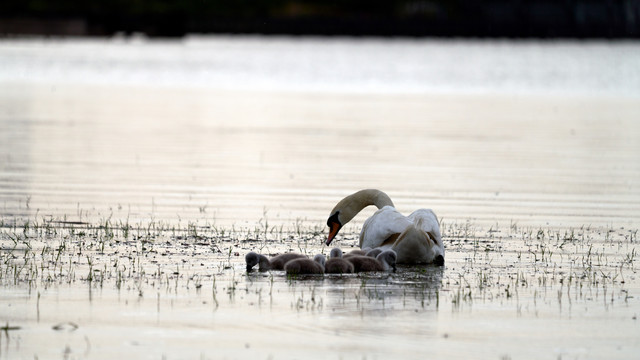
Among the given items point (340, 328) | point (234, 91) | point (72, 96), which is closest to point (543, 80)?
point (234, 91)

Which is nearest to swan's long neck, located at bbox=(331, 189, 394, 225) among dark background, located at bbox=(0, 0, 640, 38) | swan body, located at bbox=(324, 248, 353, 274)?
swan body, located at bbox=(324, 248, 353, 274)

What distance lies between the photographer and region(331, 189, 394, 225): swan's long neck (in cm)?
1288

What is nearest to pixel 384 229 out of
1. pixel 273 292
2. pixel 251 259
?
pixel 251 259

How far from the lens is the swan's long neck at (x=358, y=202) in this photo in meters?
12.9

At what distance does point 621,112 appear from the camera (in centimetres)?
3744

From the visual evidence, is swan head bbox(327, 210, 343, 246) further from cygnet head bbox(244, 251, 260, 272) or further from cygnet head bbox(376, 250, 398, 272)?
cygnet head bbox(244, 251, 260, 272)

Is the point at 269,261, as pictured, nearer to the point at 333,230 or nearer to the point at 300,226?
the point at 333,230

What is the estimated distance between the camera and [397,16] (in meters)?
146

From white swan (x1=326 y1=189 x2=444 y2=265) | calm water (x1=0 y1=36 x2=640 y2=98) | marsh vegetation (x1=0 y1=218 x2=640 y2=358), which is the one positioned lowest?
marsh vegetation (x1=0 y1=218 x2=640 y2=358)

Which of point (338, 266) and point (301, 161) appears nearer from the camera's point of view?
point (338, 266)

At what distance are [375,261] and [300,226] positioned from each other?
3216 millimetres

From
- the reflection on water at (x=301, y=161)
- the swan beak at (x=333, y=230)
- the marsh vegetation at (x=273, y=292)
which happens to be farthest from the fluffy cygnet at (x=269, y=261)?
the reflection on water at (x=301, y=161)

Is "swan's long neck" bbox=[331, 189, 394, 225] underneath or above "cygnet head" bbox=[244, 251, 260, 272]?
above

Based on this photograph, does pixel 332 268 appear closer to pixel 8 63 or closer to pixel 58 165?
pixel 58 165
